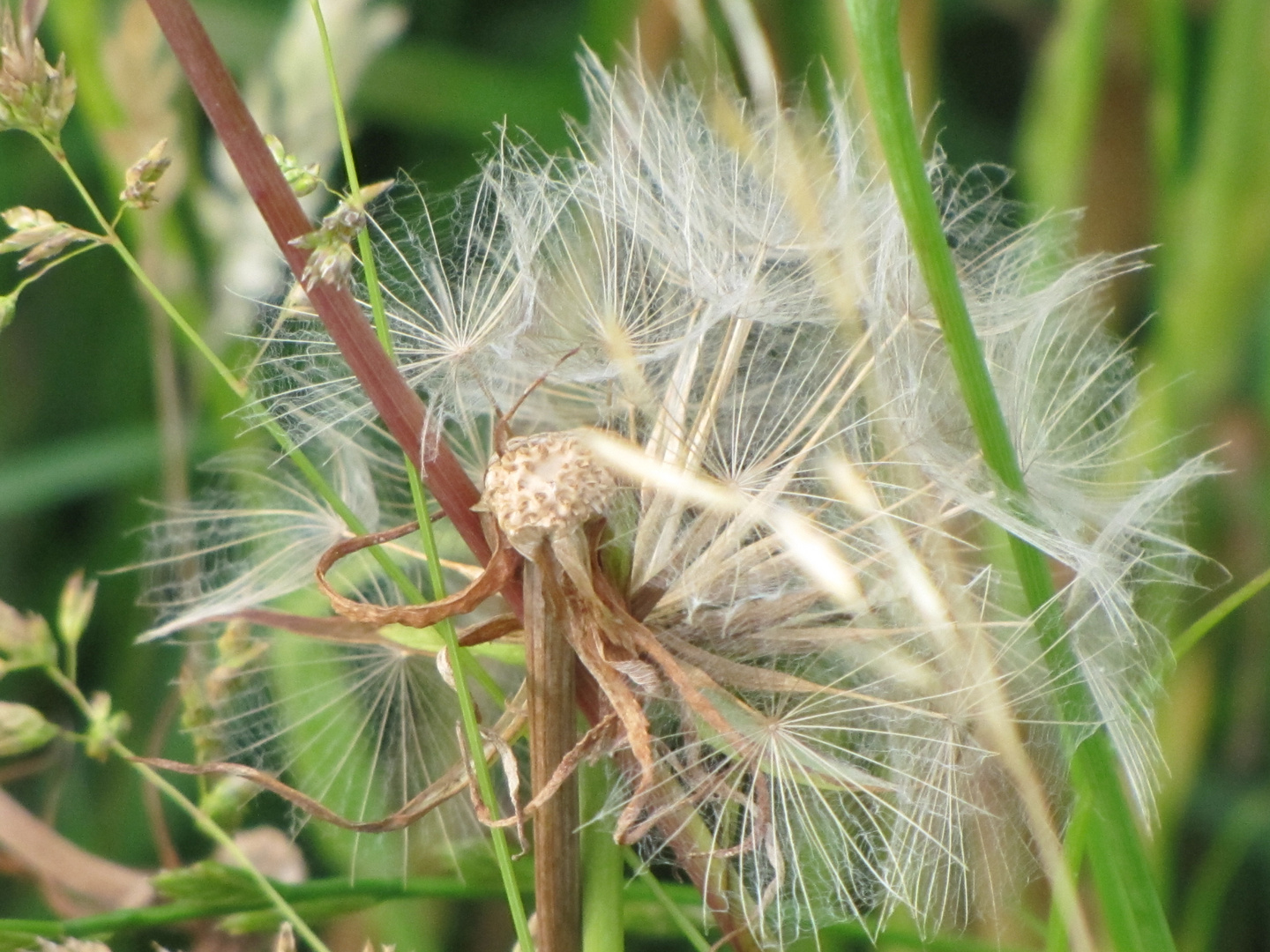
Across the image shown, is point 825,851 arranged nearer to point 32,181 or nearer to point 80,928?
point 80,928

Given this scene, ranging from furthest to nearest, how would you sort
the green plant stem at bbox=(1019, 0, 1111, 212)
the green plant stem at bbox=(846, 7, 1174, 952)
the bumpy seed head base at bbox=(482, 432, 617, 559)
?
the green plant stem at bbox=(1019, 0, 1111, 212) < the bumpy seed head base at bbox=(482, 432, 617, 559) < the green plant stem at bbox=(846, 7, 1174, 952)

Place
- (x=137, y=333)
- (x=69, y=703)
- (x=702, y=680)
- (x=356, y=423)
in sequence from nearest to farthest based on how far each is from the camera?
(x=702, y=680) → (x=356, y=423) → (x=69, y=703) → (x=137, y=333)

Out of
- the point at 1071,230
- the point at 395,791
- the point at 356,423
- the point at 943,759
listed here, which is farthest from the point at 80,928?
the point at 1071,230

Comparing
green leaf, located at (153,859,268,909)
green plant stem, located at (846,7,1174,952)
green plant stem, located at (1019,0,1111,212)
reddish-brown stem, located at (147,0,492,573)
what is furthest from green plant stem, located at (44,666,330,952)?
green plant stem, located at (1019,0,1111,212)

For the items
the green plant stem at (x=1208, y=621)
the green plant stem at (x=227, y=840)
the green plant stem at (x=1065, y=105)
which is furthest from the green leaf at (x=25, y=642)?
the green plant stem at (x=1065, y=105)

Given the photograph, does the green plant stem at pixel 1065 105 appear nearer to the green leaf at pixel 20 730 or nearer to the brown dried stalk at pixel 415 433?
the brown dried stalk at pixel 415 433

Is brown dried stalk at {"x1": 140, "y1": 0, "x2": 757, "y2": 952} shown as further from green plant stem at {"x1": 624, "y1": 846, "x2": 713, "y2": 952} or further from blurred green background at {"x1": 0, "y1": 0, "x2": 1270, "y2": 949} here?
blurred green background at {"x1": 0, "y1": 0, "x2": 1270, "y2": 949}

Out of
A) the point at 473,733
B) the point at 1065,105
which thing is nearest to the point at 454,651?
the point at 473,733
